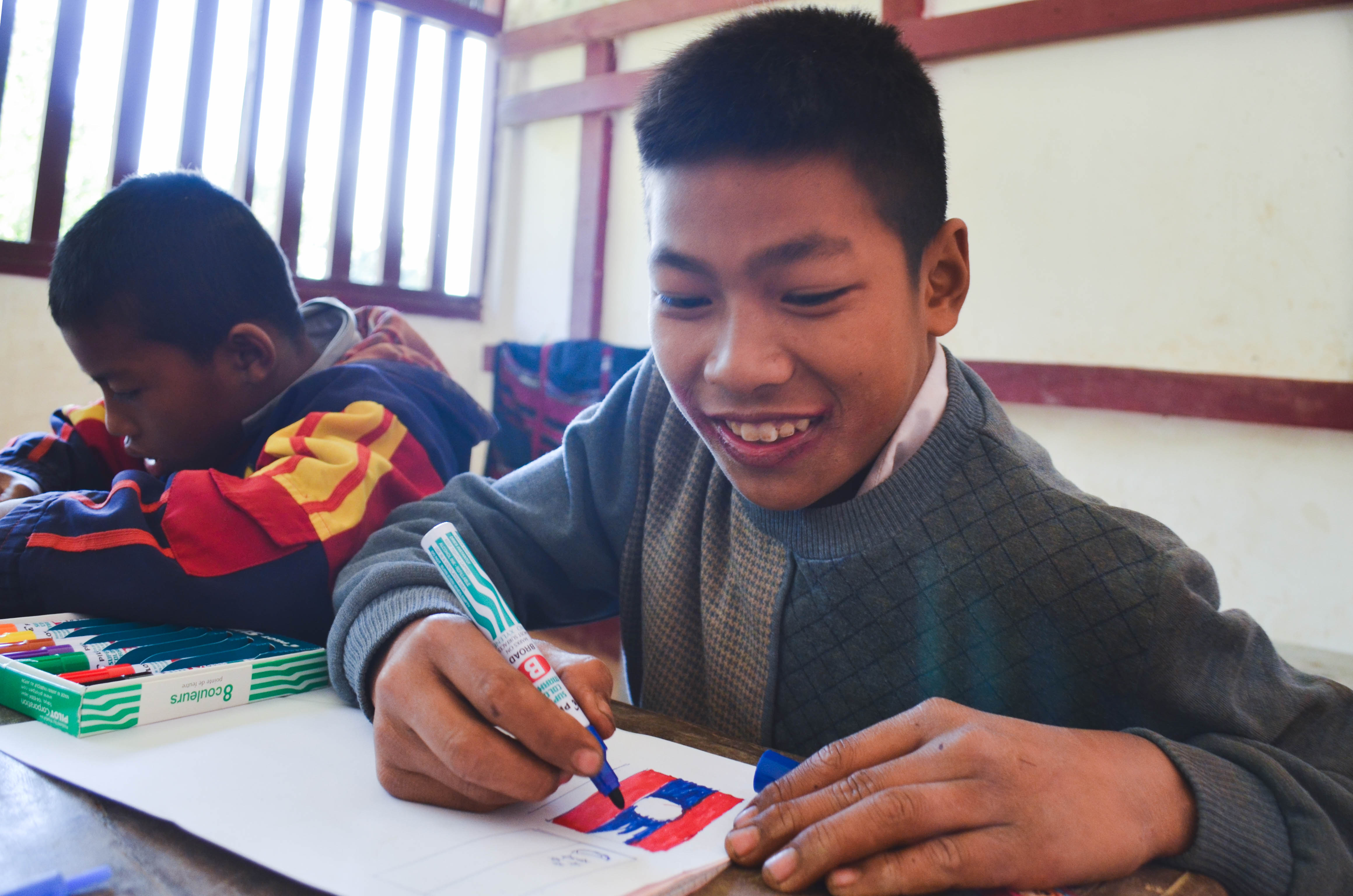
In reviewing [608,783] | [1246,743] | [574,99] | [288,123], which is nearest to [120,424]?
[608,783]

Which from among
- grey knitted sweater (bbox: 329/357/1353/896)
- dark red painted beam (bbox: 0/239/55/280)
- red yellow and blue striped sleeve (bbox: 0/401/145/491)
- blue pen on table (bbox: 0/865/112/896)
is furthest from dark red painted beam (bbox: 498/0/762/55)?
blue pen on table (bbox: 0/865/112/896)

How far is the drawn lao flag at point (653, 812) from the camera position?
44 centimetres

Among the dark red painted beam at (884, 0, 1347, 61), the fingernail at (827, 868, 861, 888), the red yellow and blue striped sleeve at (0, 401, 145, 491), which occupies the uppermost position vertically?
the dark red painted beam at (884, 0, 1347, 61)

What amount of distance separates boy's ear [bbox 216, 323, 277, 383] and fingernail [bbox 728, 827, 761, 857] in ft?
3.07

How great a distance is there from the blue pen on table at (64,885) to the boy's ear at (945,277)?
59 centimetres

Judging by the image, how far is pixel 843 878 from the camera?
15.6 inches

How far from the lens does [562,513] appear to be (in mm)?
863

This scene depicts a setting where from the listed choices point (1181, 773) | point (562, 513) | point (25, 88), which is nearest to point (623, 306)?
point (25, 88)

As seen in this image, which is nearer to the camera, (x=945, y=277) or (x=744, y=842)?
(x=744, y=842)

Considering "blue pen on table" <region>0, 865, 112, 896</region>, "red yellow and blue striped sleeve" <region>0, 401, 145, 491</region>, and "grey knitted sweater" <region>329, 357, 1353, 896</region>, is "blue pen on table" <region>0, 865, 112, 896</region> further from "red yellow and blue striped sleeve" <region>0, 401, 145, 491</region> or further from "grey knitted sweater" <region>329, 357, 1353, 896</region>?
"red yellow and blue striped sleeve" <region>0, 401, 145, 491</region>

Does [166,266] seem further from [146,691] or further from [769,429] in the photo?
[769,429]

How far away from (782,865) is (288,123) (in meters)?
3.04

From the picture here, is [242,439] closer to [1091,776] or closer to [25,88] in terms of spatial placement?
[1091,776]

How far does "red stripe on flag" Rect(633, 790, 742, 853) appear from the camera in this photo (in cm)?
43
